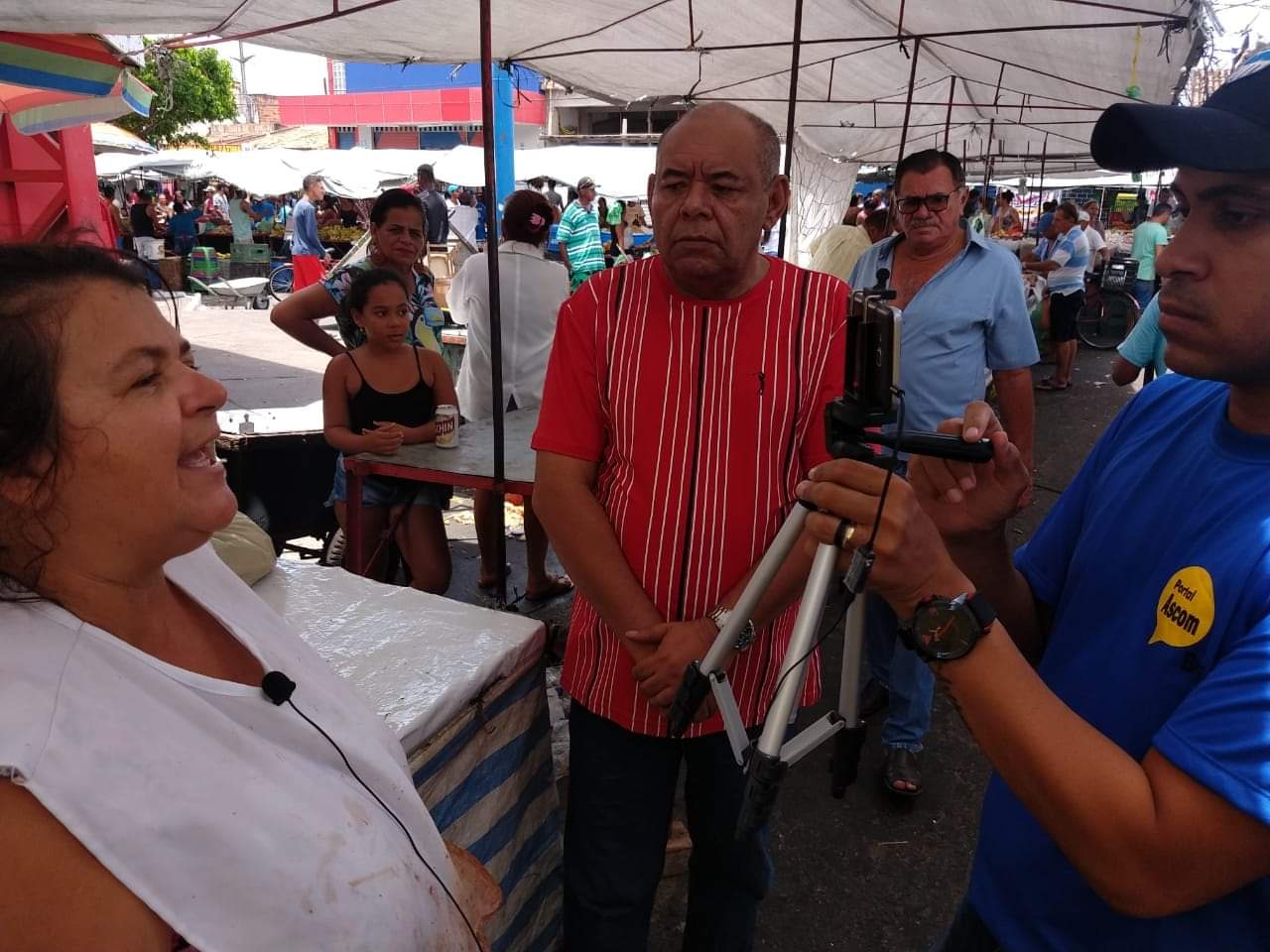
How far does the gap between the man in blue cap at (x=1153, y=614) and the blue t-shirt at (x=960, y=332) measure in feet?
6.02

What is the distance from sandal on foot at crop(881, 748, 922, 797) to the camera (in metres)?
2.94

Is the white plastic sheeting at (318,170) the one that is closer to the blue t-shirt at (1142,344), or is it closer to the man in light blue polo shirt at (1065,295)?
the man in light blue polo shirt at (1065,295)

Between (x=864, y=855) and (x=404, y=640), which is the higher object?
(x=404, y=640)

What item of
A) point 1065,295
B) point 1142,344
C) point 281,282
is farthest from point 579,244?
point 281,282

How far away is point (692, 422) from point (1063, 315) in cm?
917

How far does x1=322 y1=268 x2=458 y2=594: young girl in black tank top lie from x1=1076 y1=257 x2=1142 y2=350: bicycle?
10.9 meters

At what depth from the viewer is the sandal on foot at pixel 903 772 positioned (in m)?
2.94

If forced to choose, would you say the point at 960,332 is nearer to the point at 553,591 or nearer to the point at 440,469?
the point at 440,469

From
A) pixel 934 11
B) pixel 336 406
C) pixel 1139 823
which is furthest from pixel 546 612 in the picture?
pixel 934 11

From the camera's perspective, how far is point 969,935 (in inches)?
54.7

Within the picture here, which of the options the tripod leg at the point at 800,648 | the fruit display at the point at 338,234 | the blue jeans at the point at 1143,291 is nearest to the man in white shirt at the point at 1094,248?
the blue jeans at the point at 1143,291

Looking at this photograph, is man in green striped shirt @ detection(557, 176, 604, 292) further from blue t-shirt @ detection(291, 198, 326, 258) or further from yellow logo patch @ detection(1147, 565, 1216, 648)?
yellow logo patch @ detection(1147, 565, 1216, 648)

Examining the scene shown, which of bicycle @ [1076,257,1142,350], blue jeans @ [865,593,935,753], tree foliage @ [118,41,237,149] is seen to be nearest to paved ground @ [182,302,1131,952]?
blue jeans @ [865,593,935,753]

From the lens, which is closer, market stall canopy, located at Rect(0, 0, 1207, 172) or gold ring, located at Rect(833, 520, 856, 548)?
gold ring, located at Rect(833, 520, 856, 548)
